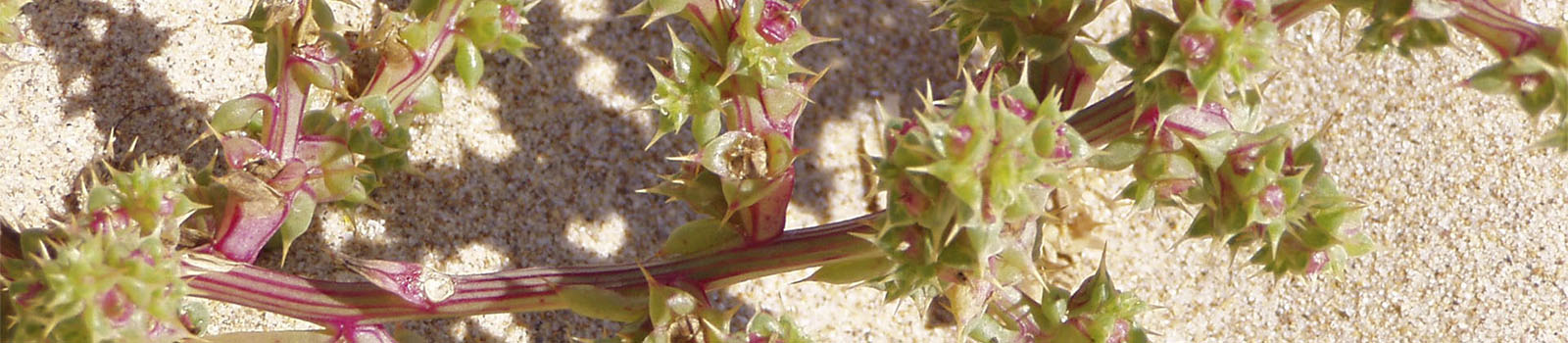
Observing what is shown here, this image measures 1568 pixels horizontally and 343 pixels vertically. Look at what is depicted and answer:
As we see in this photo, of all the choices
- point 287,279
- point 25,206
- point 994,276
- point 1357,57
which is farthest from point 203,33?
point 1357,57

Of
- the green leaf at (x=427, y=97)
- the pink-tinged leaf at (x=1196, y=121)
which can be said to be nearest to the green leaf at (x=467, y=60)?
the green leaf at (x=427, y=97)

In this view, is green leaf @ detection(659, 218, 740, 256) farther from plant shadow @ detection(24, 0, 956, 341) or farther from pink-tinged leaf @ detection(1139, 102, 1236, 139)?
pink-tinged leaf @ detection(1139, 102, 1236, 139)

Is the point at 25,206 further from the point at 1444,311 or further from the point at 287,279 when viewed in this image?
the point at 1444,311

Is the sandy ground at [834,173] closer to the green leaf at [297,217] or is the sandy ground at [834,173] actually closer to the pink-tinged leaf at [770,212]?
the green leaf at [297,217]

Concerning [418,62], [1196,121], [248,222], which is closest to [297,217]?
[248,222]

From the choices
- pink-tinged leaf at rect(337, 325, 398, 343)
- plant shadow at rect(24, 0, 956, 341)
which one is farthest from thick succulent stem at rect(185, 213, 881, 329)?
plant shadow at rect(24, 0, 956, 341)

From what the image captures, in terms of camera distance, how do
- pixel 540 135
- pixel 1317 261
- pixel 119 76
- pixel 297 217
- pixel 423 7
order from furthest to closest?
1. pixel 540 135
2. pixel 119 76
3. pixel 423 7
4. pixel 297 217
5. pixel 1317 261

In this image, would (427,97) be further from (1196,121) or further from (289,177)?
(1196,121)
